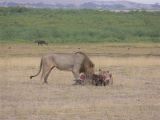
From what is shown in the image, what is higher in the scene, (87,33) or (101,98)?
(87,33)

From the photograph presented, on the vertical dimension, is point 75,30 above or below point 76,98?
above

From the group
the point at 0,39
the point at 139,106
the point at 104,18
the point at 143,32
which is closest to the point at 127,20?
the point at 104,18

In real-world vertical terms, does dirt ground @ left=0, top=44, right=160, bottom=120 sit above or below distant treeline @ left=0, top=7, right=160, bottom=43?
below

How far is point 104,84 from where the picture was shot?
22.5 meters

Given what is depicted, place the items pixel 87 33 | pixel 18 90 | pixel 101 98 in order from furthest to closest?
pixel 87 33 < pixel 18 90 < pixel 101 98

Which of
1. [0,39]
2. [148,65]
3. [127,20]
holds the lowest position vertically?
[148,65]

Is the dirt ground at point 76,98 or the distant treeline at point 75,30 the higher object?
the distant treeline at point 75,30

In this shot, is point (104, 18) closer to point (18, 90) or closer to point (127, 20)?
point (127, 20)

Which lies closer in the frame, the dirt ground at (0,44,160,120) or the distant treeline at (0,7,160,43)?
the dirt ground at (0,44,160,120)

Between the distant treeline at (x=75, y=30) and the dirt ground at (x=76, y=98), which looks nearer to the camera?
the dirt ground at (x=76, y=98)

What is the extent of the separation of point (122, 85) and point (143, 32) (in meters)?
54.6

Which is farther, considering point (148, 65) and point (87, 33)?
point (87, 33)

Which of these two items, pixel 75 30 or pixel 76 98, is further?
pixel 75 30

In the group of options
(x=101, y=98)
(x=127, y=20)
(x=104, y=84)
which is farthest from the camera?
(x=127, y=20)
